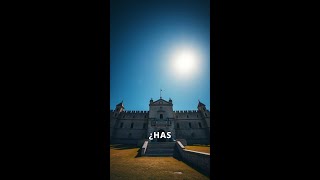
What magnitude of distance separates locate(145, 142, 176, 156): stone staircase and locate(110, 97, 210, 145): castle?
48.7ft

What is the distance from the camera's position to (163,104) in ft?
140

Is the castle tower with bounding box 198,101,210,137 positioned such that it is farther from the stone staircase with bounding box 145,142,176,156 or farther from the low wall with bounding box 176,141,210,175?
the low wall with bounding box 176,141,210,175

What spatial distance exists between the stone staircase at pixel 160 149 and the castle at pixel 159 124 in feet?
48.7

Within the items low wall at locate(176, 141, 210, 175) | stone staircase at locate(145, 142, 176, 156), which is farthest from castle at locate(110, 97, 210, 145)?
Answer: low wall at locate(176, 141, 210, 175)

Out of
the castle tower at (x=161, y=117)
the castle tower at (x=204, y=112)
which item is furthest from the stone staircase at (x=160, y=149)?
the castle tower at (x=204, y=112)

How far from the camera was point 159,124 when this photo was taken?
39438mm

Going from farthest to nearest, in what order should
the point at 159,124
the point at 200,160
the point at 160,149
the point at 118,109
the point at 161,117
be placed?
the point at 118,109, the point at 161,117, the point at 159,124, the point at 160,149, the point at 200,160

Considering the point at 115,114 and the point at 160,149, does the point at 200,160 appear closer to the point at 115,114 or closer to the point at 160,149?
the point at 160,149

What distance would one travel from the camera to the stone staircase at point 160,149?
20598mm

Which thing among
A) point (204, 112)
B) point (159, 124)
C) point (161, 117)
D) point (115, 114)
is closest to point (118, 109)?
point (115, 114)

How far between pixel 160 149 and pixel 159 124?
16986mm

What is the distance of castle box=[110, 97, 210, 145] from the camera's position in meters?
Answer: 39.8
